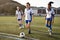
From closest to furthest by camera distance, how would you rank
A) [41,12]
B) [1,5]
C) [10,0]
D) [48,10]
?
[48,10] < [41,12] < [10,0] < [1,5]

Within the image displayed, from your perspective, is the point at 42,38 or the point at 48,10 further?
the point at 48,10

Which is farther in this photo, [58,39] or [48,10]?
[48,10]

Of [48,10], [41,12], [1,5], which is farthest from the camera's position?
[1,5]

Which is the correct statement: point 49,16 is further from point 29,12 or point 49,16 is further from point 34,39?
point 34,39

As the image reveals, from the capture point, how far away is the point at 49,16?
562 inches

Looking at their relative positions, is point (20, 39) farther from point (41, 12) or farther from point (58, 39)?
point (41, 12)

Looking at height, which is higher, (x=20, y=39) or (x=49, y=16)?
(x=49, y=16)

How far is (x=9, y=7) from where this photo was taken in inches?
2418

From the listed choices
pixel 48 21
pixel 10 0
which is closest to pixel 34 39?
pixel 48 21

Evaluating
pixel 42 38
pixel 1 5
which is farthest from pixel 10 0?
→ pixel 42 38

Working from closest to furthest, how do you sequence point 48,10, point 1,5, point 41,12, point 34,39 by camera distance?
point 34,39 → point 48,10 → point 41,12 → point 1,5

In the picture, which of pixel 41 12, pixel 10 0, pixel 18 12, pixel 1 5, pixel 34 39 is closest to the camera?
pixel 34 39

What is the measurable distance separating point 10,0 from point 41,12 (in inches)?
454

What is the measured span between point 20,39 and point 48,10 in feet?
9.72
